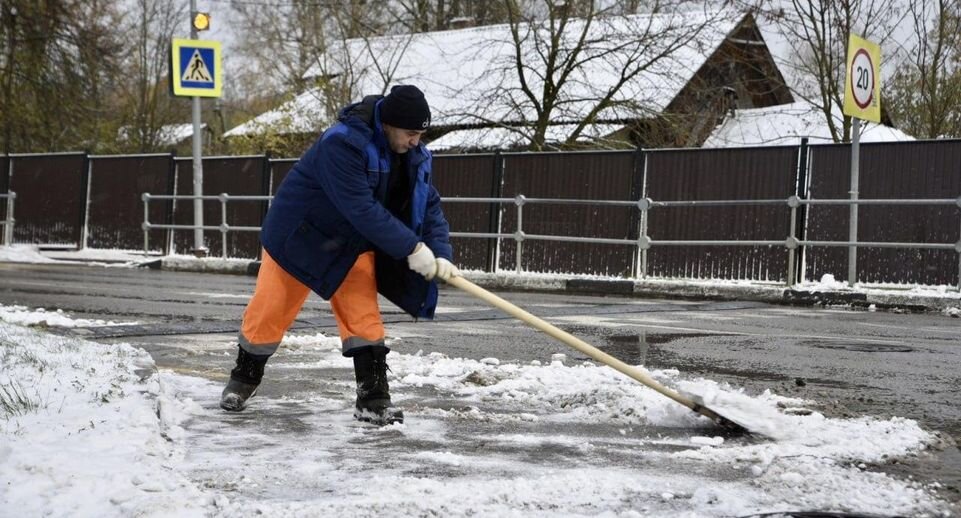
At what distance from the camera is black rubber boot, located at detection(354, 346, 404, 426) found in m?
4.64

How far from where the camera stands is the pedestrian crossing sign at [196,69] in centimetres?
1856

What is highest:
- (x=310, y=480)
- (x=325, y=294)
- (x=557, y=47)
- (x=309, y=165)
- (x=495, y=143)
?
(x=557, y=47)

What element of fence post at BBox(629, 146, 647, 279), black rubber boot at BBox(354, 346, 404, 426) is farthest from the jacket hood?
fence post at BBox(629, 146, 647, 279)

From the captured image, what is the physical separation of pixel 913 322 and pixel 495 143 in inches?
630

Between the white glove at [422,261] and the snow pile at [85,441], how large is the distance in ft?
3.77

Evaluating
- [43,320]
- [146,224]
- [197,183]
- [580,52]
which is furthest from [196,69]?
[43,320]

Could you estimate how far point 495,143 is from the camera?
998 inches

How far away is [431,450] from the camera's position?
13.5ft

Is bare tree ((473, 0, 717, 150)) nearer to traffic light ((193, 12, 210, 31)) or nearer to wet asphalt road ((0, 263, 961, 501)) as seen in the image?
traffic light ((193, 12, 210, 31))

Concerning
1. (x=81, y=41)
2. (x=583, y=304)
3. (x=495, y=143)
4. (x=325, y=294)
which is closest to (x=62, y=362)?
(x=325, y=294)

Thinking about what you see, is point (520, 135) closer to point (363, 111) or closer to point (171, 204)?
point (171, 204)

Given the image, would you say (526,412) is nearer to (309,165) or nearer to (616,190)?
(309,165)

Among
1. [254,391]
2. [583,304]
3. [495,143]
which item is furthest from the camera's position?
[495,143]

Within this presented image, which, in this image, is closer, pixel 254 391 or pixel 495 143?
pixel 254 391
